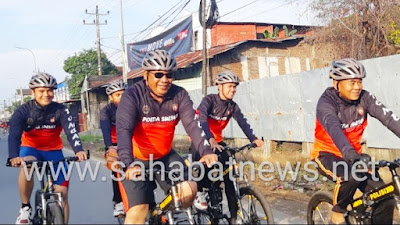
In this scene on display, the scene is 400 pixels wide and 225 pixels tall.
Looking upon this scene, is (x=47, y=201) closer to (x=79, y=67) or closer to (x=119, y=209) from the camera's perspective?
(x=119, y=209)

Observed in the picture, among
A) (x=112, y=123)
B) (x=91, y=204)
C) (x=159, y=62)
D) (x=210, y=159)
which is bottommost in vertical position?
(x=91, y=204)

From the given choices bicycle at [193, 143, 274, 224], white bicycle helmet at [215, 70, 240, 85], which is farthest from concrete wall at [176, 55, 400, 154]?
bicycle at [193, 143, 274, 224]

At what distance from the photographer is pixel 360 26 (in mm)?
15227

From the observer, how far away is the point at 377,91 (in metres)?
9.12

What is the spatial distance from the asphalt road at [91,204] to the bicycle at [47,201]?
1.73 m

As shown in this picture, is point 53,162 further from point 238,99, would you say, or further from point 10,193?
point 238,99

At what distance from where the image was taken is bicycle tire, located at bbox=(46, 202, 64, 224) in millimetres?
4914

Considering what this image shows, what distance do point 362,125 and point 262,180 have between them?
18.4 feet

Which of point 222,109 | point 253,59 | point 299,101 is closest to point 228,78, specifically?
point 222,109

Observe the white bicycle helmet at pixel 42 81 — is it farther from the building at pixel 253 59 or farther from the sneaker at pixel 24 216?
the building at pixel 253 59

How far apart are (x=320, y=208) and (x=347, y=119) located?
102cm

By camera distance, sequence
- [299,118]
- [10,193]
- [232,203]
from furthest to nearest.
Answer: [299,118] < [10,193] < [232,203]

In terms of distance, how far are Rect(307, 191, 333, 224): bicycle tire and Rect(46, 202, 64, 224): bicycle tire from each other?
259 centimetres

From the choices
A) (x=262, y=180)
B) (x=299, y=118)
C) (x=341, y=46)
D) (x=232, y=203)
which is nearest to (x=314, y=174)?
(x=262, y=180)
